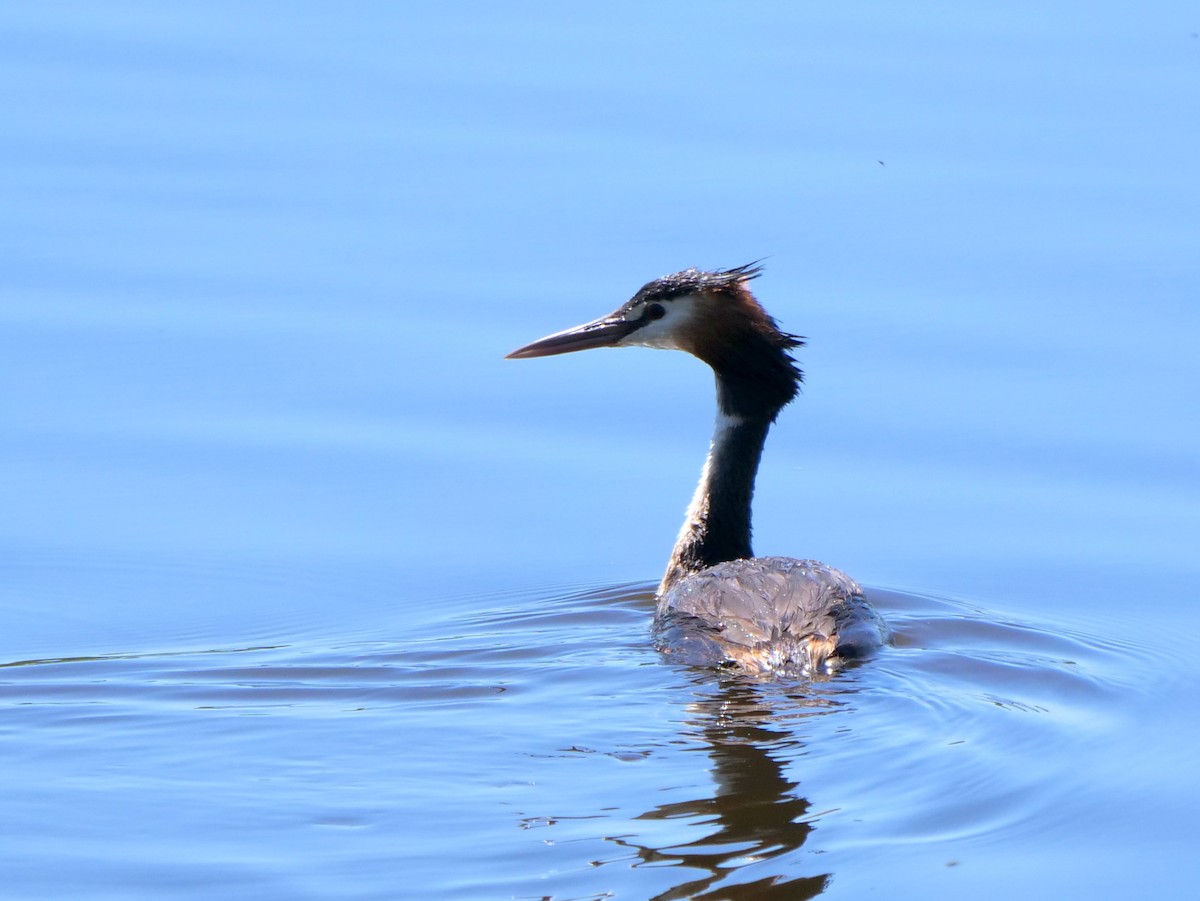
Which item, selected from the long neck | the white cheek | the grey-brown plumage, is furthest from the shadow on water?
the white cheek

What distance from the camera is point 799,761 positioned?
22.0 ft

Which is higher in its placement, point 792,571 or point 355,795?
point 792,571

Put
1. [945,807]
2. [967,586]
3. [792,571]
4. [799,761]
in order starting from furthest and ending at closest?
[967,586], [792,571], [799,761], [945,807]

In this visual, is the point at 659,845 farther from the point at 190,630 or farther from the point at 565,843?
the point at 190,630

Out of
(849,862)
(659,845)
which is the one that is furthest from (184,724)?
(849,862)

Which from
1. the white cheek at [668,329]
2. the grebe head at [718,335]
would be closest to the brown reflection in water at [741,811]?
the grebe head at [718,335]

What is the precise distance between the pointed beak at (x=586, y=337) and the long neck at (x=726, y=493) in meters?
0.55

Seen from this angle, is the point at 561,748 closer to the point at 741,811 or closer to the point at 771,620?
the point at 741,811

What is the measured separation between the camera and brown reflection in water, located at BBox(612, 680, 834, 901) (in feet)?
18.8

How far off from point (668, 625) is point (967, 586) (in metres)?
1.64

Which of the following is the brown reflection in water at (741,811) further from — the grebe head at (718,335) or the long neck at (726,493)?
the grebe head at (718,335)

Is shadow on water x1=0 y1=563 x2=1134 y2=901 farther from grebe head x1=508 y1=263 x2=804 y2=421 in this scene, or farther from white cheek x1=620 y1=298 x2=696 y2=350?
white cheek x1=620 y1=298 x2=696 y2=350

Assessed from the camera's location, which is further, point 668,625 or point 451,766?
point 668,625

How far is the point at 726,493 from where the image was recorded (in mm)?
9414
